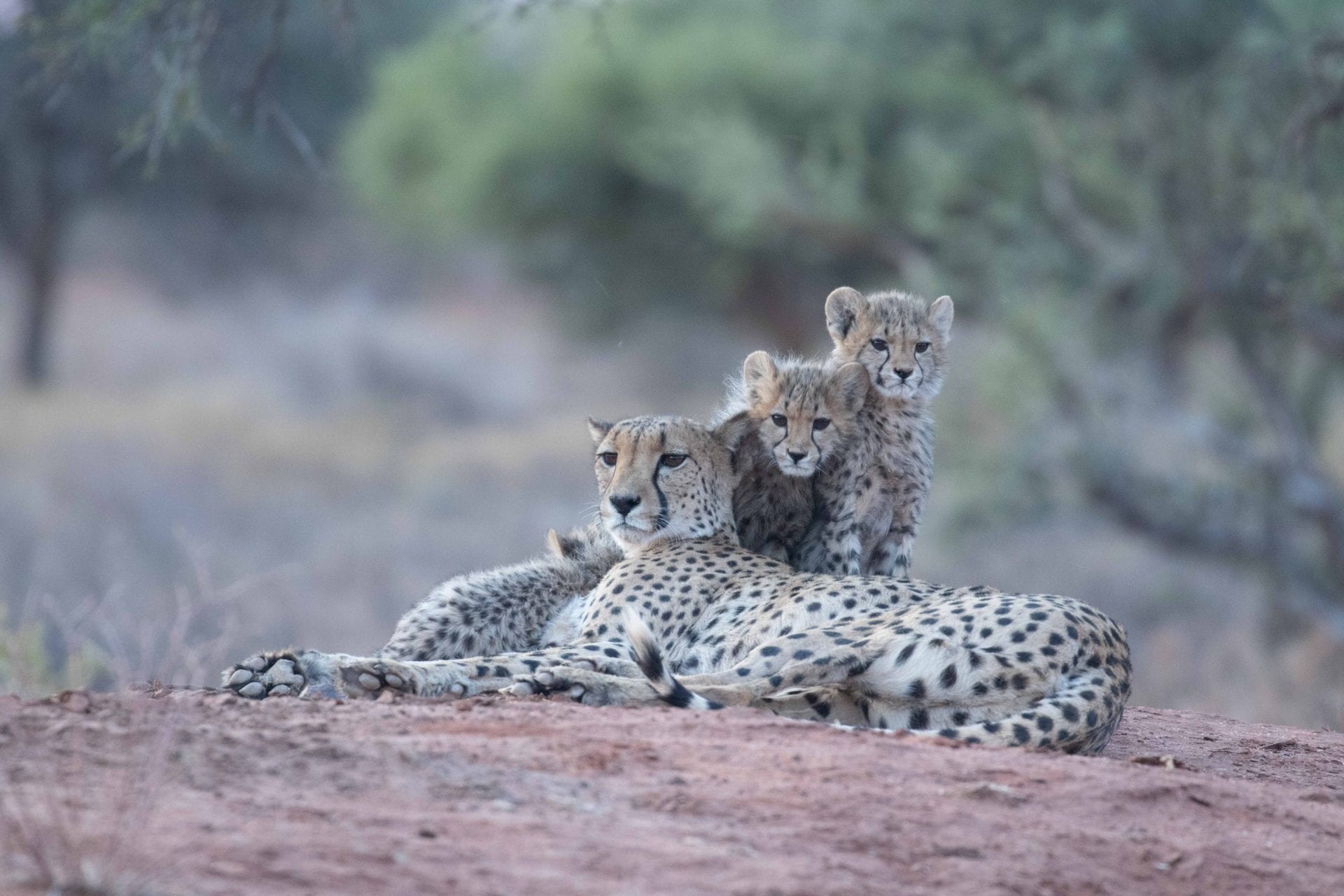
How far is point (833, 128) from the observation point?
1605 cm

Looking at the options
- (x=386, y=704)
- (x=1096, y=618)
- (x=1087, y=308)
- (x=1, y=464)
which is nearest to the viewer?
(x=386, y=704)

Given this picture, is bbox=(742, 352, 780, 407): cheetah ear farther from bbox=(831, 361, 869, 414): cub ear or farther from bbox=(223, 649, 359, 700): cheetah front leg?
bbox=(223, 649, 359, 700): cheetah front leg

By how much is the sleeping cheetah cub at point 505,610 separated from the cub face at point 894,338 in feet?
3.43

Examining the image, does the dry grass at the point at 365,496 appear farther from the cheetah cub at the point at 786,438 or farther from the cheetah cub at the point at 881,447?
the cheetah cub at the point at 881,447

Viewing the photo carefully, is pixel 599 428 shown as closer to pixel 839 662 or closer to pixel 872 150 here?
pixel 839 662

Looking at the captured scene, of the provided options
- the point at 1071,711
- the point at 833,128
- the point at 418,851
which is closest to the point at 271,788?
the point at 418,851

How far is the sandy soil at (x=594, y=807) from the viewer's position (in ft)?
7.75

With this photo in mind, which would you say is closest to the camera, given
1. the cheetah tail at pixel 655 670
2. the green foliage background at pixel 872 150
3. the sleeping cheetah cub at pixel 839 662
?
the cheetah tail at pixel 655 670

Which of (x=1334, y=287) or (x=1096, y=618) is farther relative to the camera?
(x=1334, y=287)

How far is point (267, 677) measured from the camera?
3.94 m

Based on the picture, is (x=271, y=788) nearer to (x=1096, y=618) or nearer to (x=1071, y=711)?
(x=1071, y=711)

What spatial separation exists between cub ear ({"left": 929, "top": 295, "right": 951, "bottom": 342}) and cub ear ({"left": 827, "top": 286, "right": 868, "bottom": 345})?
237mm

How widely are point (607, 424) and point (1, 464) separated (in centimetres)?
1248

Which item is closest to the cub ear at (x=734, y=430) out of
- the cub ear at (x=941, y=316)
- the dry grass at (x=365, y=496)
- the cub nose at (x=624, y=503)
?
the cub nose at (x=624, y=503)
